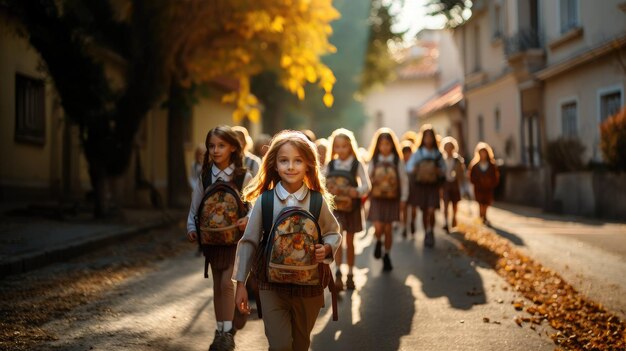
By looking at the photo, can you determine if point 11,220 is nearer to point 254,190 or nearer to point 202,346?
point 202,346

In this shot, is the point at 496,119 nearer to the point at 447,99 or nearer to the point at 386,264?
the point at 447,99

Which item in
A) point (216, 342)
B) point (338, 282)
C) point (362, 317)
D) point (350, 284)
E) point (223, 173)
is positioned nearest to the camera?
point (216, 342)

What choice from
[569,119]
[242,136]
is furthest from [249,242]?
[569,119]

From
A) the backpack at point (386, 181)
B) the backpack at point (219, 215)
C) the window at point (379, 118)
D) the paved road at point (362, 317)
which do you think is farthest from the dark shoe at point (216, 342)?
the window at point (379, 118)

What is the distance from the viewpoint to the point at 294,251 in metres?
4.30

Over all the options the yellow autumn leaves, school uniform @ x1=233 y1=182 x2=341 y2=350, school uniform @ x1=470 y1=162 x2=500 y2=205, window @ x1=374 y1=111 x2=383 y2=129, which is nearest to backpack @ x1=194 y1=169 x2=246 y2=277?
school uniform @ x1=233 y1=182 x2=341 y2=350

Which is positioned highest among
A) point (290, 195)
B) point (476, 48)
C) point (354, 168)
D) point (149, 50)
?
point (476, 48)

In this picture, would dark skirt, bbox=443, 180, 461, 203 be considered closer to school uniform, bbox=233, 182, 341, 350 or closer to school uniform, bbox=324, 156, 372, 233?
school uniform, bbox=324, 156, 372, 233

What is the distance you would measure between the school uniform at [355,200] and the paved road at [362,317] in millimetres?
640

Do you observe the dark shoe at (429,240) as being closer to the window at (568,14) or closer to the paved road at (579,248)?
the paved road at (579,248)

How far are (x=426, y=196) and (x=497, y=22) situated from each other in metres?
18.5

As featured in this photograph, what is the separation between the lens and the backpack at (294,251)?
4.30m

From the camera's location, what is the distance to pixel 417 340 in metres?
6.09

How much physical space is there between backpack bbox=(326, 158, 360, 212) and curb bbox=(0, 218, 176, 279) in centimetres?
366
